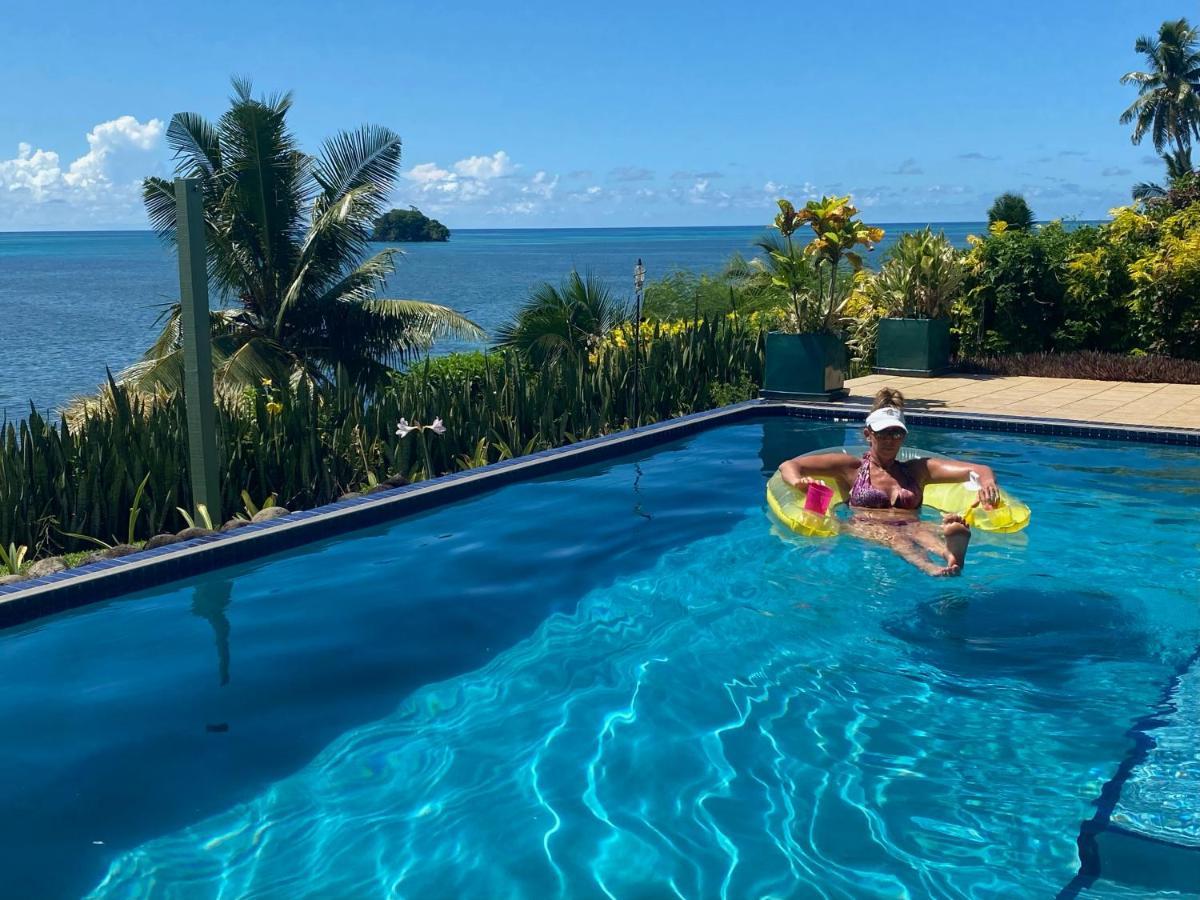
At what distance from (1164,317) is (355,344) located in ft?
39.1

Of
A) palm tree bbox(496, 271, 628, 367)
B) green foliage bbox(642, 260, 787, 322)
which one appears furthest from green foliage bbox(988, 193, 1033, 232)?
palm tree bbox(496, 271, 628, 367)

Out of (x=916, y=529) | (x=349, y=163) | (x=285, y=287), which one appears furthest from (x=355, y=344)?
(x=916, y=529)

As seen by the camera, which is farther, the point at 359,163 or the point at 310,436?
the point at 359,163

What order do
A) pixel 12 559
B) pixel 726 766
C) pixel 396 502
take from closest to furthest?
1. pixel 726 766
2. pixel 12 559
3. pixel 396 502

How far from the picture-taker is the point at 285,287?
18359 mm

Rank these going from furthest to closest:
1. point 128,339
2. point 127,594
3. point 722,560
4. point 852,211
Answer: point 128,339, point 852,211, point 722,560, point 127,594

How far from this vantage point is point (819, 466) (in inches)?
318

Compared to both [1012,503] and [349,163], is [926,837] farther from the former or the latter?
[349,163]

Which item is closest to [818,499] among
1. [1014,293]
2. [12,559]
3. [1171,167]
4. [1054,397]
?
[12,559]

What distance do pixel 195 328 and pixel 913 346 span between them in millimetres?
10750

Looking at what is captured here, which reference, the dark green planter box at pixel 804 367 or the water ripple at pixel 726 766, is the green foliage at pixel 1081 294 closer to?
the dark green planter box at pixel 804 367

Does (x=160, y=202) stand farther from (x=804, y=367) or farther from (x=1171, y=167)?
(x=1171, y=167)

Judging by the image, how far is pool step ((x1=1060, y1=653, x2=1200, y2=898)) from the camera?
3975 millimetres

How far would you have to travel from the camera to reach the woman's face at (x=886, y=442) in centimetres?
746
